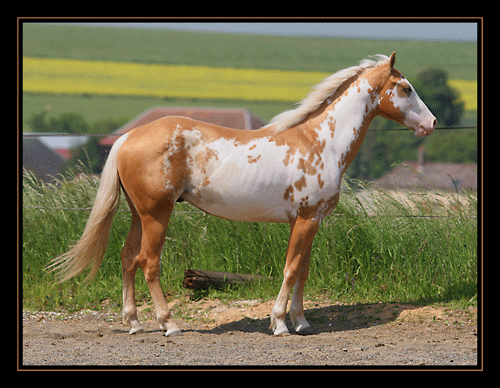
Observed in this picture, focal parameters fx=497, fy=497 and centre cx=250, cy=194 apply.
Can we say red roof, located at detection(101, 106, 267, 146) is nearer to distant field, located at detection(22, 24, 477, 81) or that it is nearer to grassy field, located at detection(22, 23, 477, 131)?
grassy field, located at detection(22, 23, 477, 131)

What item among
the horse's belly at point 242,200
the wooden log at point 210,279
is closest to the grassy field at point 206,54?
the wooden log at point 210,279

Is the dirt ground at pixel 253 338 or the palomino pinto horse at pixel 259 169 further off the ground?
the palomino pinto horse at pixel 259 169

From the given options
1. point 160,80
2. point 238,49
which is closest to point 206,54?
point 238,49

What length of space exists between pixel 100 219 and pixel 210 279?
1.57 metres

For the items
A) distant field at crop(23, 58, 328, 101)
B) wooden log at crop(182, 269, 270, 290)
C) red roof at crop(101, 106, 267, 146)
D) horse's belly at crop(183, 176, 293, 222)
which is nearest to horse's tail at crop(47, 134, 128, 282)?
horse's belly at crop(183, 176, 293, 222)

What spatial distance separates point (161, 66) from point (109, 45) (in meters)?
10.5

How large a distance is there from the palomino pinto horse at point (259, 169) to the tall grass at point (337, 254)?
48.7 inches

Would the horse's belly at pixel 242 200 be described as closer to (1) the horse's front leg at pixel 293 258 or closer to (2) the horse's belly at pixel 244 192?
(2) the horse's belly at pixel 244 192

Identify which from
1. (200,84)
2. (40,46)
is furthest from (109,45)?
(200,84)

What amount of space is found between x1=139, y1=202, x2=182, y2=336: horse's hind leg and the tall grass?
1204mm

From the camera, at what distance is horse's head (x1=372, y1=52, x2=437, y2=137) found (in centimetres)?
448

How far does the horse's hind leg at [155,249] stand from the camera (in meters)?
4.33

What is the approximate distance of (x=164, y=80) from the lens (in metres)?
51.1

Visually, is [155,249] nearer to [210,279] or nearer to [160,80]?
[210,279]
